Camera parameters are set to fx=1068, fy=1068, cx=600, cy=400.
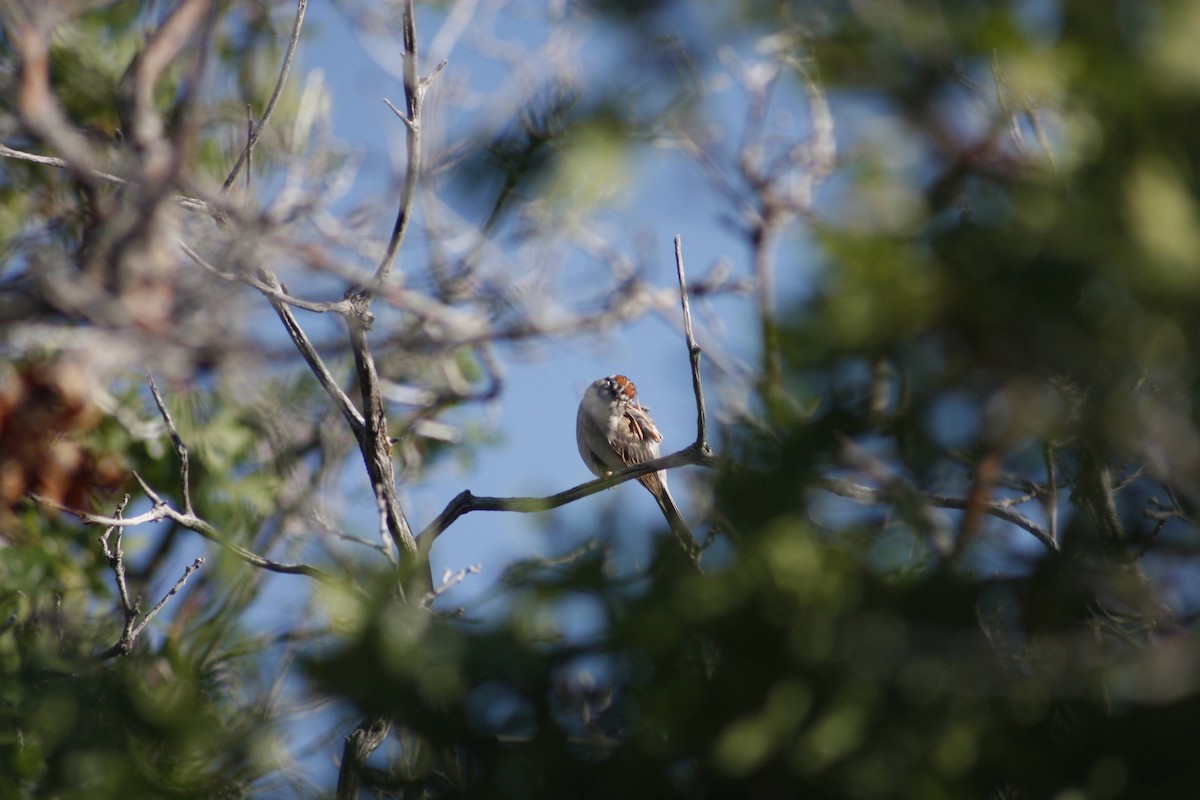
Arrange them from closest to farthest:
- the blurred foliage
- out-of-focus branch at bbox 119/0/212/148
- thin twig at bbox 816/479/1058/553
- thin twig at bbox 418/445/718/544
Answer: the blurred foliage, thin twig at bbox 816/479/1058/553, out-of-focus branch at bbox 119/0/212/148, thin twig at bbox 418/445/718/544

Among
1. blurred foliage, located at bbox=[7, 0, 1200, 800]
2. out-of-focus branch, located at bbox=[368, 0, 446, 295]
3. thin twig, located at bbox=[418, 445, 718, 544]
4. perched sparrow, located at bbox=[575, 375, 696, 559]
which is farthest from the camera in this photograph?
perched sparrow, located at bbox=[575, 375, 696, 559]

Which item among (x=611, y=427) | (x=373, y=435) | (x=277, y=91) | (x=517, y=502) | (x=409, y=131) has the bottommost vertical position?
(x=517, y=502)

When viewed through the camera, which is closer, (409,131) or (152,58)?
(152,58)

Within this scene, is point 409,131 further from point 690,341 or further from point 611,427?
point 611,427

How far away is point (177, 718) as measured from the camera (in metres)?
2.29

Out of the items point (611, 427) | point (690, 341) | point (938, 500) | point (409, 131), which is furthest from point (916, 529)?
point (611, 427)

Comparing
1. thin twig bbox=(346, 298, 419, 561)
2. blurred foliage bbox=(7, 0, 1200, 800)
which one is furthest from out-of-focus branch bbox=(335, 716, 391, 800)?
blurred foliage bbox=(7, 0, 1200, 800)

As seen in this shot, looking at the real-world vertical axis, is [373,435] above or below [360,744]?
above

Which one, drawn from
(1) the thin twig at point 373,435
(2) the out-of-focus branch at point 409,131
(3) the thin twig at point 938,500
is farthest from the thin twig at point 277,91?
(3) the thin twig at point 938,500

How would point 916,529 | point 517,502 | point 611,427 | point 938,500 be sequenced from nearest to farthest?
point 916,529
point 938,500
point 517,502
point 611,427

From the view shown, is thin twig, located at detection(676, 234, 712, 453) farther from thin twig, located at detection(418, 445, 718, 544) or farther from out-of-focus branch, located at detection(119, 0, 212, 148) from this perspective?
out-of-focus branch, located at detection(119, 0, 212, 148)

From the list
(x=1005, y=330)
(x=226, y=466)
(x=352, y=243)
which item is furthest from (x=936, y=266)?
(x=226, y=466)

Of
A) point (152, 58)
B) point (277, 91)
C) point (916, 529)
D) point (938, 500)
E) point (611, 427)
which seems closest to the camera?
point (916, 529)

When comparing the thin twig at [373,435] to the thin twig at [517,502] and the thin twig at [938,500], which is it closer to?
the thin twig at [517,502]
